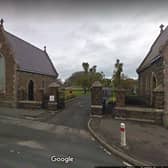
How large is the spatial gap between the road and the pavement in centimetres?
47

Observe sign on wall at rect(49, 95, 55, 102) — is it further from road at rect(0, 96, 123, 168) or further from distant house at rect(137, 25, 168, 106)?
distant house at rect(137, 25, 168, 106)

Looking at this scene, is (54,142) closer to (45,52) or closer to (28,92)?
(28,92)

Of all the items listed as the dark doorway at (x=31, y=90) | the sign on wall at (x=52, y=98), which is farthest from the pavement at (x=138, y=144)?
the dark doorway at (x=31, y=90)

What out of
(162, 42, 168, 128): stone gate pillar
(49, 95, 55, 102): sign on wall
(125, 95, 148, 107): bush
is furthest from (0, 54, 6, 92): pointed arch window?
(162, 42, 168, 128): stone gate pillar

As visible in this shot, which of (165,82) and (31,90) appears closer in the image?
(165,82)

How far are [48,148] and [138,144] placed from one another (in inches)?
154

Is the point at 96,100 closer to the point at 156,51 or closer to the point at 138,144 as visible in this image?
the point at 138,144

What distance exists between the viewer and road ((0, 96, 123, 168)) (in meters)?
6.98

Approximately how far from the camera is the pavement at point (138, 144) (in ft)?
24.2

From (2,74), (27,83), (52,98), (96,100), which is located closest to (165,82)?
(96,100)

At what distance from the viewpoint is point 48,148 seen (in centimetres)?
873

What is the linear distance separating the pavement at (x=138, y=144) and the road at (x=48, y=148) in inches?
18.6

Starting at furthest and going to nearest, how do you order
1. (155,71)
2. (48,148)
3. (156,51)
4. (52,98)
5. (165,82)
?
1. (156,51)
2. (52,98)
3. (155,71)
4. (165,82)
5. (48,148)

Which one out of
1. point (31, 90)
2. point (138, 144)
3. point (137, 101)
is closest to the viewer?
point (138, 144)
